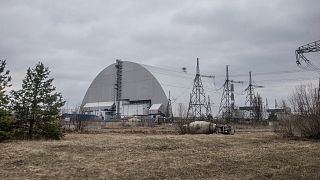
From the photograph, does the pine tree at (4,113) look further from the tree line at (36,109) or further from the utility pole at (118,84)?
the utility pole at (118,84)

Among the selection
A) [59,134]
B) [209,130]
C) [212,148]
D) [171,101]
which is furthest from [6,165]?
[171,101]

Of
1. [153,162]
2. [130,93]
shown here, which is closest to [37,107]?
[153,162]

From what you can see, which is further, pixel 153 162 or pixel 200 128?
pixel 200 128

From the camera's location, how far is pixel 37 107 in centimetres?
2580

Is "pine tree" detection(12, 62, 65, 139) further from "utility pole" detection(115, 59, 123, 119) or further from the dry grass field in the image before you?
"utility pole" detection(115, 59, 123, 119)

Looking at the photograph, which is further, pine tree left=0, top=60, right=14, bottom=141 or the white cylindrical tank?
the white cylindrical tank

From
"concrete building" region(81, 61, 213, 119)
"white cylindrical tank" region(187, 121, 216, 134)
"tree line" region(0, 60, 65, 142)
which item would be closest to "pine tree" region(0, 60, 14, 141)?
"tree line" region(0, 60, 65, 142)

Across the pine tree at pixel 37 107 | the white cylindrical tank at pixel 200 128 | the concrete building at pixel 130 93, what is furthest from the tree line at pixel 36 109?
the concrete building at pixel 130 93

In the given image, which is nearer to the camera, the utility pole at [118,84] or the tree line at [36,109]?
the tree line at [36,109]

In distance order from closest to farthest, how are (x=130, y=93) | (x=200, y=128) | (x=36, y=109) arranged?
(x=36, y=109)
(x=200, y=128)
(x=130, y=93)

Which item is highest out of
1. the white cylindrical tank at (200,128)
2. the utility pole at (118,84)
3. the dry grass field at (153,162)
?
the utility pole at (118,84)

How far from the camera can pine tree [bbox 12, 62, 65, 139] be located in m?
25.3

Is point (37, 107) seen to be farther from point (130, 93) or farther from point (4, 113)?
point (130, 93)

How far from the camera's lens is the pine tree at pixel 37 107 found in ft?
83.0
